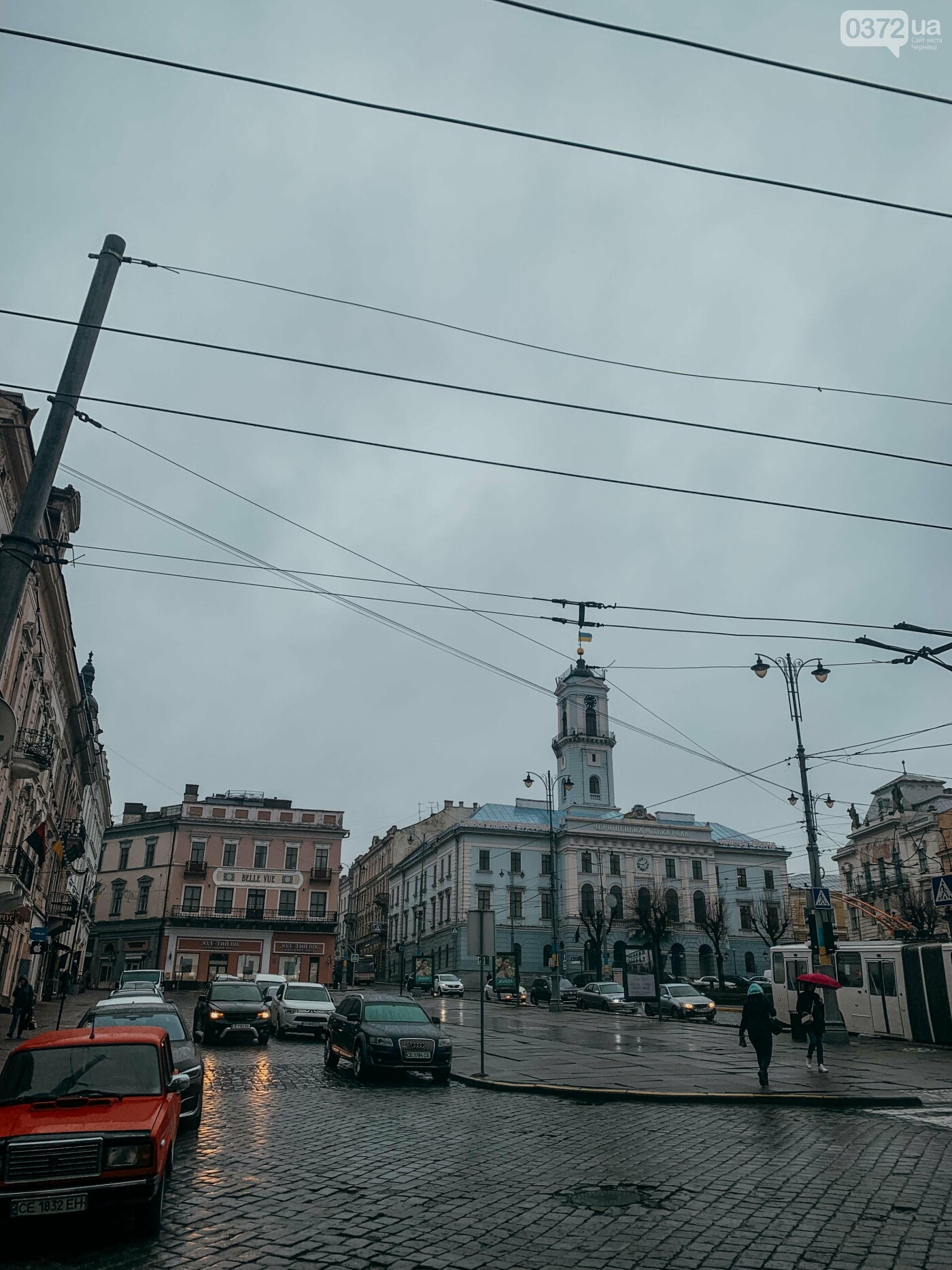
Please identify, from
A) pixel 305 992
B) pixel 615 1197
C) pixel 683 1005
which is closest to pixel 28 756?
pixel 305 992

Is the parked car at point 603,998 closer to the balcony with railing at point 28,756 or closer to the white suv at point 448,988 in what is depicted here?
the white suv at point 448,988

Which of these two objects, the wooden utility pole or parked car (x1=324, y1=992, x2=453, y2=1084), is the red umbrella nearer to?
parked car (x1=324, y1=992, x2=453, y2=1084)

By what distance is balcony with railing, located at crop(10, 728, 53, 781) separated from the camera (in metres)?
29.5

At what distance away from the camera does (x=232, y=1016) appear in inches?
910

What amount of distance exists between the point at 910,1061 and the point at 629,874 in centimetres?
6062

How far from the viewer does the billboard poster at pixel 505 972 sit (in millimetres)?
54981

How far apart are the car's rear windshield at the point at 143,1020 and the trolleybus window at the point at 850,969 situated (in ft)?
74.0

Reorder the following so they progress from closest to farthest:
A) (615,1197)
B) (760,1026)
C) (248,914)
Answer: (615,1197) → (760,1026) → (248,914)

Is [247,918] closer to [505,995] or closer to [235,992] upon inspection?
[505,995]

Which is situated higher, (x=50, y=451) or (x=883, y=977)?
(x=50, y=451)

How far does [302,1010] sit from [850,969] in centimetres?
1684

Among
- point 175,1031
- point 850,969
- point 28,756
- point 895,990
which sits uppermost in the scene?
point 28,756

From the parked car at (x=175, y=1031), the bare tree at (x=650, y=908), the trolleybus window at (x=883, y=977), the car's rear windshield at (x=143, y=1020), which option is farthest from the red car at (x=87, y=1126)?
the bare tree at (x=650, y=908)

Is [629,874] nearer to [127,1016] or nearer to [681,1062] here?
[681,1062]
